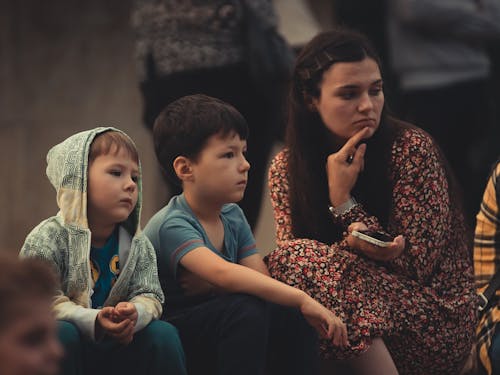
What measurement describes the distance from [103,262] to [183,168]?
44 cm

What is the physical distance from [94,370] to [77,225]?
375 millimetres

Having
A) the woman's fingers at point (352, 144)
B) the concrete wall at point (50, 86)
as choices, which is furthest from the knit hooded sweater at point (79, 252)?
the concrete wall at point (50, 86)

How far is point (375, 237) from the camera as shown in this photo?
3.91 m

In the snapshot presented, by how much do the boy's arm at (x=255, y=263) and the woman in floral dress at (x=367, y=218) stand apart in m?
0.04

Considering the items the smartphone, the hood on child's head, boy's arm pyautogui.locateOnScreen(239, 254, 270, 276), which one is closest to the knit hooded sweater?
the hood on child's head

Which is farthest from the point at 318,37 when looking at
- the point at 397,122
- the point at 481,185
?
the point at 481,185

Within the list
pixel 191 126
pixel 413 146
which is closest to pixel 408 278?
pixel 413 146

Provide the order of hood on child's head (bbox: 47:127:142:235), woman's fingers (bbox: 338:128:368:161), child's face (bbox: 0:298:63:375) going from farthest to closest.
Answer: woman's fingers (bbox: 338:128:368:161), hood on child's head (bbox: 47:127:142:235), child's face (bbox: 0:298:63:375)

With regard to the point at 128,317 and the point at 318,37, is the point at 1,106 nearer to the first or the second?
the point at 318,37

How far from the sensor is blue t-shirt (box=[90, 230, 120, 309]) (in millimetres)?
3523

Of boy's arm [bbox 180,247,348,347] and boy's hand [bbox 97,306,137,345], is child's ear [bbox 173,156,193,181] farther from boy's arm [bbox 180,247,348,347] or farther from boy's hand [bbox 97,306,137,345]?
boy's hand [bbox 97,306,137,345]

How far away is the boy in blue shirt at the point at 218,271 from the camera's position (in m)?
3.55

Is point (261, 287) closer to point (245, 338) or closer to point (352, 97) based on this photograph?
point (245, 338)

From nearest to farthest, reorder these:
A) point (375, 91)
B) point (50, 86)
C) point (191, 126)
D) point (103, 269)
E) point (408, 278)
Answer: point (103, 269), point (191, 126), point (408, 278), point (375, 91), point (50, 86)
